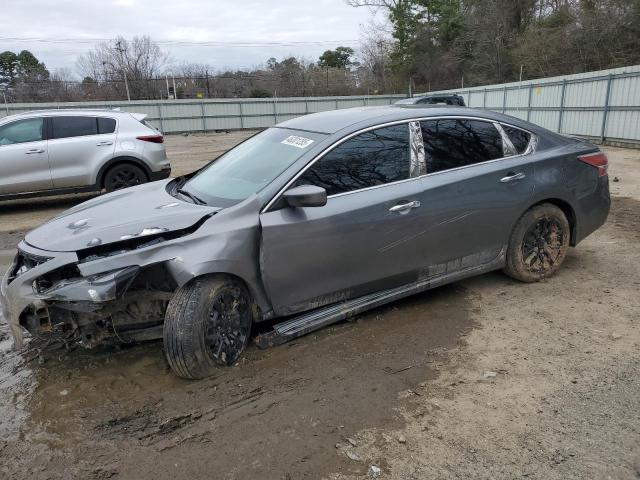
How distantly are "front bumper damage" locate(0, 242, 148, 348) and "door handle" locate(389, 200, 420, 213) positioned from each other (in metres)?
1.81

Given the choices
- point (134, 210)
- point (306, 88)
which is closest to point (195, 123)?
point (306, 88)

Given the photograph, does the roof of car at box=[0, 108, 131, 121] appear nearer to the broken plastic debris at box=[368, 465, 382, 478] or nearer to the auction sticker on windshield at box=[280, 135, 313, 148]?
the auction sticker on windshield at box=[280, 135, 313, 148]

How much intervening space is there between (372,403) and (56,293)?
1.94 m

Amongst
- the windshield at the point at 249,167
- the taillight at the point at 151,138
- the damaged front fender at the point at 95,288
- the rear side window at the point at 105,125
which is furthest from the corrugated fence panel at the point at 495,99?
the damaged front fender at the point at 95,288

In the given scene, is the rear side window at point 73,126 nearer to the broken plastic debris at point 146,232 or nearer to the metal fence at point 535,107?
the broken plastic debris at point 146,232

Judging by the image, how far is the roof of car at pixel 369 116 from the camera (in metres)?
3.79

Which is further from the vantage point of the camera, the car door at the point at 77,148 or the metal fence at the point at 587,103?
the metal fence at the point at 587,103

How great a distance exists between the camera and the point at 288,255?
3258 millimetres

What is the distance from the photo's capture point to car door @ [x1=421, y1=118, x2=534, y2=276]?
384 cm

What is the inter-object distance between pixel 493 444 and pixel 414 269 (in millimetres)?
1534

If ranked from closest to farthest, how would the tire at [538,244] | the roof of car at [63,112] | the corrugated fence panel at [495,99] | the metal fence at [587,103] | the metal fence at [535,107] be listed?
the tire at [538,244]
the roof of car at [63,112]
the metal fence at [587,103]
the metal fence at [535,107]
the corrugated fence panel at [495,99]

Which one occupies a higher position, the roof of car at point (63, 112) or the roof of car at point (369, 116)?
the roof of car at point (63, 112)

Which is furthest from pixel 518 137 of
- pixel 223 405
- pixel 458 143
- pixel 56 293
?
pixel 56 293

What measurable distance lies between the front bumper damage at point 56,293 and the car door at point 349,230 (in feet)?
3.09
